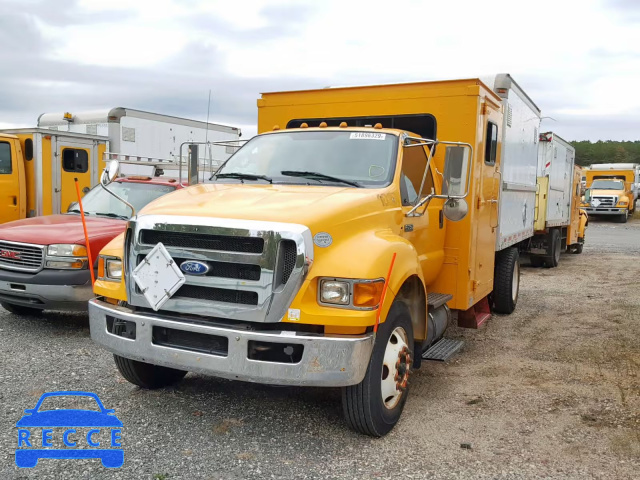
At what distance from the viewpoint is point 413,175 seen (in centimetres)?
523

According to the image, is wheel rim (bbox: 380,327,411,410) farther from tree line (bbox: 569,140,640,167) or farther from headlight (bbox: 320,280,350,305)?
tree line (bbox: 569,140,640,167)

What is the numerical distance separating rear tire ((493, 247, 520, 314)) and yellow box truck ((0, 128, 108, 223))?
7561mm

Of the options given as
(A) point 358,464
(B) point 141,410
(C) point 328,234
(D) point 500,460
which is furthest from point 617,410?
(B) point 141,410

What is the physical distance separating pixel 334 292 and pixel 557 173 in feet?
37.2

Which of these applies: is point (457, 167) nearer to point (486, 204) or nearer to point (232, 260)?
point (486, 204)

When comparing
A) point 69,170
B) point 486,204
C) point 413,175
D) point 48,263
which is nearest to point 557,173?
point 486,204

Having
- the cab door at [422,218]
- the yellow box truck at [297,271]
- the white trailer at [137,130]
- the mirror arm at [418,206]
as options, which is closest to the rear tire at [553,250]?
the white trailer at [137,130]

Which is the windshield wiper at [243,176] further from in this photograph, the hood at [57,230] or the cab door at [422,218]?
the hood at [57,230]

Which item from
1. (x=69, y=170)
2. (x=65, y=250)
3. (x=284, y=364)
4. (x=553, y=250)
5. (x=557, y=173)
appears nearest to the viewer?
(x=284, y=364)

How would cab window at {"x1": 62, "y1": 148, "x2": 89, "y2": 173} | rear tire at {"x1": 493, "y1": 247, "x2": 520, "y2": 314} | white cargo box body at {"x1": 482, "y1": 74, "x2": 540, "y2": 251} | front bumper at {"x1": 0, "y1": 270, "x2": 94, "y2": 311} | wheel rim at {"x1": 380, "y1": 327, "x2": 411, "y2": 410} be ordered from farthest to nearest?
cab window at {"x1": 62, "y1": 148, "x2": 89, "y2": 173} → rear tire at {"x1": 493, "y1": 247, "x2": 520, "y2": 314} → white cargo box body at {"x1": 482, "y1": 74, "x2": 540, "y2": 251} → front bumper at {"x1": 0, "y1": 270, "x2": 94, "y2": 311} → wheel rim at {"x1": 380, "y1": 327, "x2": 411, "y2": 410}

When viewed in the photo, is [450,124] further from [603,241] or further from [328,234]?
[603,241]

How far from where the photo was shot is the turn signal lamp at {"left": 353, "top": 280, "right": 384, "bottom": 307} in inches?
148

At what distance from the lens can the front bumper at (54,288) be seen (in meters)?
6.36

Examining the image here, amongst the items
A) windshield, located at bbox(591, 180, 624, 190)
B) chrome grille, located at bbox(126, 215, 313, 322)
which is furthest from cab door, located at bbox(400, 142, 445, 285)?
windshield, located at bbox(591, 180, 624, 190)
